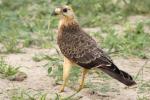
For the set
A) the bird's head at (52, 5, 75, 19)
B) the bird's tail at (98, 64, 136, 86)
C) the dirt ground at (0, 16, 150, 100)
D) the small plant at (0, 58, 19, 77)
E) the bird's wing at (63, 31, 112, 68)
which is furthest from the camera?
the small plant at (0, 58, 19, 77)

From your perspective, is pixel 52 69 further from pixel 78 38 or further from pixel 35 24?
pixel 35 24

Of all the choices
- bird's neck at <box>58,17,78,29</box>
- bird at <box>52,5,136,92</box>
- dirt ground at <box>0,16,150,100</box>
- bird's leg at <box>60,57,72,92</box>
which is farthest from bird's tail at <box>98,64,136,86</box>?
bird's neck at <box>58,17,78,29</box>

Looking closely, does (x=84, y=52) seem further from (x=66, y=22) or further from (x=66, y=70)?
(x=66, y=22)

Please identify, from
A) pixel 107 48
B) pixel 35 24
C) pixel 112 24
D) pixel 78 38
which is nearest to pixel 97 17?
pixel 112 24

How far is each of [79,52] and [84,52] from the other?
2.4 inches

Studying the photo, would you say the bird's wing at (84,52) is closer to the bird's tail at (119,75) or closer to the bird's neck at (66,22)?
the bird's tail at (119,75)

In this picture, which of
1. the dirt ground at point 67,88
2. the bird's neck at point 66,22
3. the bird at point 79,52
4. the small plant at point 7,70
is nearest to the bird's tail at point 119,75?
the bird at point 79,52

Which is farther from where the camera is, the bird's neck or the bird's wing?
the bird's neck

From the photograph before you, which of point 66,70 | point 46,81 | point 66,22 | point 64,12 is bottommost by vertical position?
point 46,81

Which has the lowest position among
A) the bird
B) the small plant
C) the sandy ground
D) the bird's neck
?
the sandy ground

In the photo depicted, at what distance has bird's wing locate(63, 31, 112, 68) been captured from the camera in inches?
313

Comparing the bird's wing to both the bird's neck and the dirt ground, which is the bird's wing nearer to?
the bird's neck

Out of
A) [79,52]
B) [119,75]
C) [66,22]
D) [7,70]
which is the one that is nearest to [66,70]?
[79,52]

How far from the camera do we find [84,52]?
8094 mm
